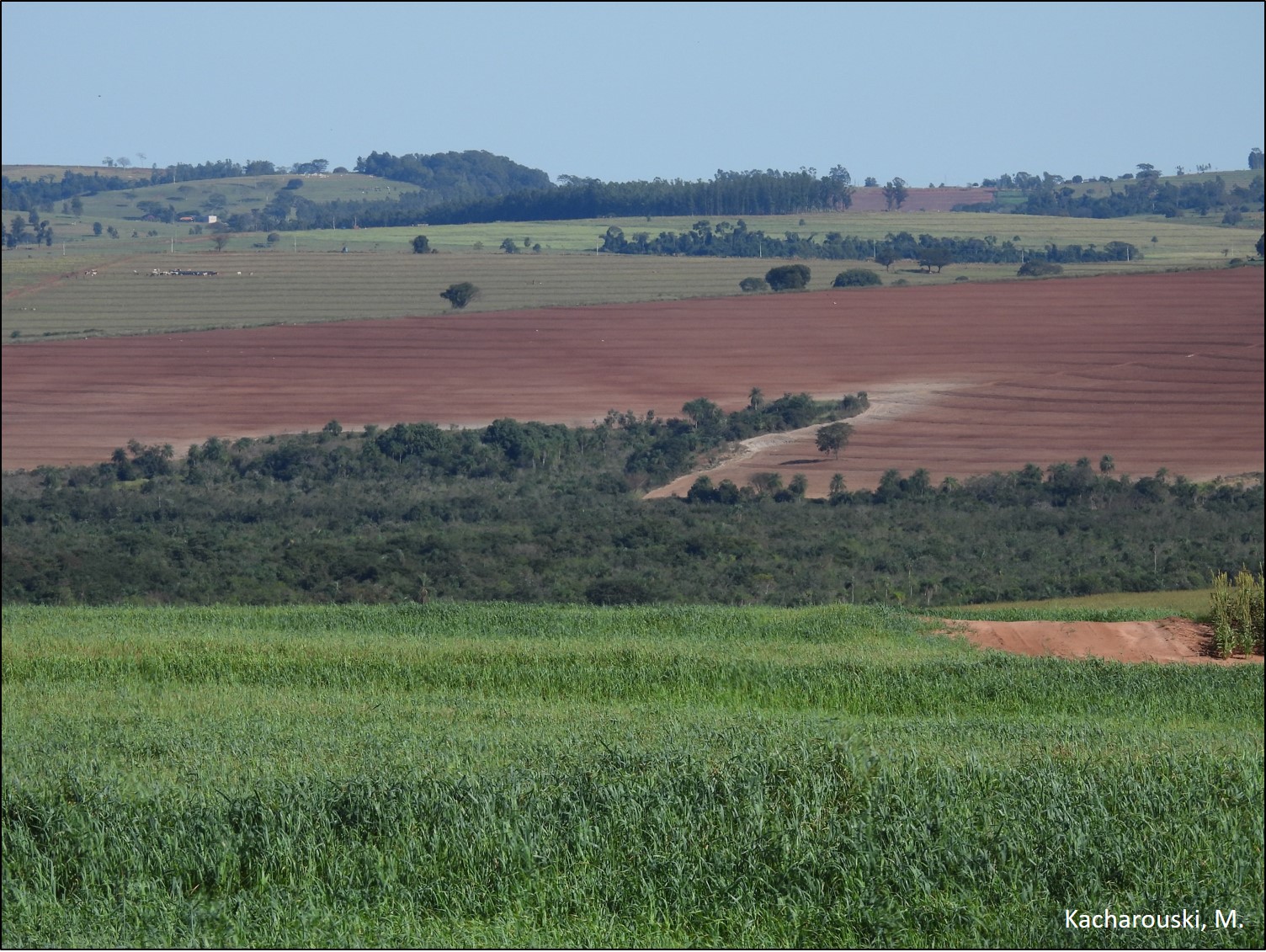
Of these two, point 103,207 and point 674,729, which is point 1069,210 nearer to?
point 103,207

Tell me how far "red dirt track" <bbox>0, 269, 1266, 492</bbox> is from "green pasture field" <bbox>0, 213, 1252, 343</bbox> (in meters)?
1.16

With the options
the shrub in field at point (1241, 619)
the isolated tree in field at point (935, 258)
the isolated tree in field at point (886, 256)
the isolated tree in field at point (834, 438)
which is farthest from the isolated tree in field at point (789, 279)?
the shrub in field at point (1241, 619)

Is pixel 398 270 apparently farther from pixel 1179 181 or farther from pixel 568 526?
pixel 1179 181

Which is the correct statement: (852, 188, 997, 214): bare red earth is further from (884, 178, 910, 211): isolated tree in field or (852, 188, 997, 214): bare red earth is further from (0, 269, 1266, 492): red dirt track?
(0, 269, 1266, 492): red dirt track

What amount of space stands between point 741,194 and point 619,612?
49008 millimetres

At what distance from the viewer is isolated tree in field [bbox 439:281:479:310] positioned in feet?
172

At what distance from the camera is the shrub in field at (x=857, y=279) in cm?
5422

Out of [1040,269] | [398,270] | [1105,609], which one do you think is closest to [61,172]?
[398,270]

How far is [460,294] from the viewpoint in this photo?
5284 cm

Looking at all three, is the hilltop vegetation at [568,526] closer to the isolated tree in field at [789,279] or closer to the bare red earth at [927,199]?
the isolated tree in field at [789,279]

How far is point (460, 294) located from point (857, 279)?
1691cm

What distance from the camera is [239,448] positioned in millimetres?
43719

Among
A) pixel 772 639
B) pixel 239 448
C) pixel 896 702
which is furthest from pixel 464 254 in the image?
pixel 896 702

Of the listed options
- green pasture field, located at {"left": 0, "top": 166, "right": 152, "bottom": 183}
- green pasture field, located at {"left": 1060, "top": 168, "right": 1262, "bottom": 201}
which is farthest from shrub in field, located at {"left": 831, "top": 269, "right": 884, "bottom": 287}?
green pasture field, located at {"left": 0, "top": 166, "right": 152, "bottom": 183}
